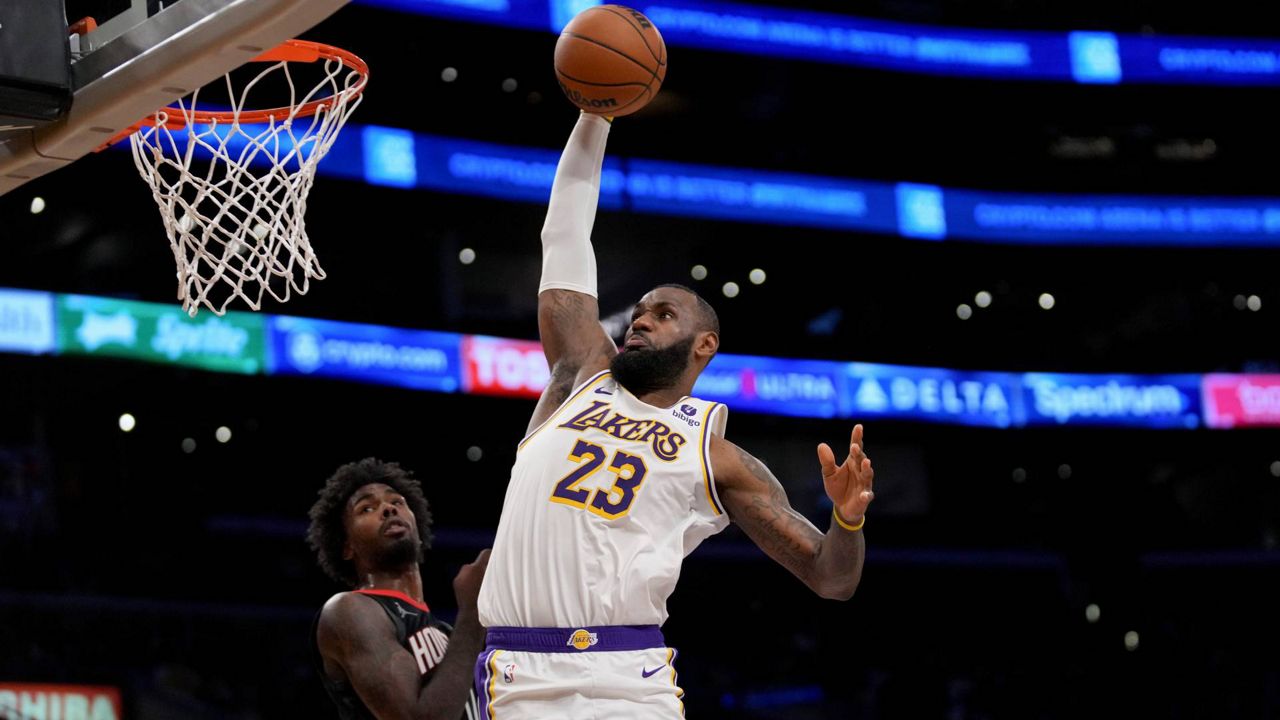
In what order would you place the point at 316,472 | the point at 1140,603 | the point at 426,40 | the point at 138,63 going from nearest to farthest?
the point at 138,63, the point at 316,472, the point at 426,40, the point at 1140,603

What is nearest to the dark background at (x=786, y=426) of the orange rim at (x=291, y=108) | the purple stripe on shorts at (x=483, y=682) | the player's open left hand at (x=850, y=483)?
the orange rim at (x=291, y=108)

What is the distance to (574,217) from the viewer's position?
430cm

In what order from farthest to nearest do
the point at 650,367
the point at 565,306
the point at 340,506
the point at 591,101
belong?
the point at 340,506 < the point at 591,101 < the point at 565,306 < the point at 650,367

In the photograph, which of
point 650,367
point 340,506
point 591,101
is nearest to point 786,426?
point 340,506

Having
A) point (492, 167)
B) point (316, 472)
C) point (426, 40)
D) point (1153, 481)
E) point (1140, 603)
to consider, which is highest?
point (426, 40)

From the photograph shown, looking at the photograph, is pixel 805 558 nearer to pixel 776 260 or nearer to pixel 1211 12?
pixel 776 260

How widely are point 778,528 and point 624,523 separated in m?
0.40

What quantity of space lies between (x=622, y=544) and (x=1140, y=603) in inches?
511

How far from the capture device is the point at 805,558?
12.4ft

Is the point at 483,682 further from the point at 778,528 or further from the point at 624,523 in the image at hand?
the point at 778,528

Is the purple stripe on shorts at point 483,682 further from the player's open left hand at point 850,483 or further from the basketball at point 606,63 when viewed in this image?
the basketball at point 606,63

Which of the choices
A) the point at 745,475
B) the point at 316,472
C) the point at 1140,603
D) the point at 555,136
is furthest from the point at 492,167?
the point at 745,475

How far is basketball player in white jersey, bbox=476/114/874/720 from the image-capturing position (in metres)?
3.59

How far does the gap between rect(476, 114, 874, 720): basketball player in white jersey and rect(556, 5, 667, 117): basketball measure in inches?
24.0
